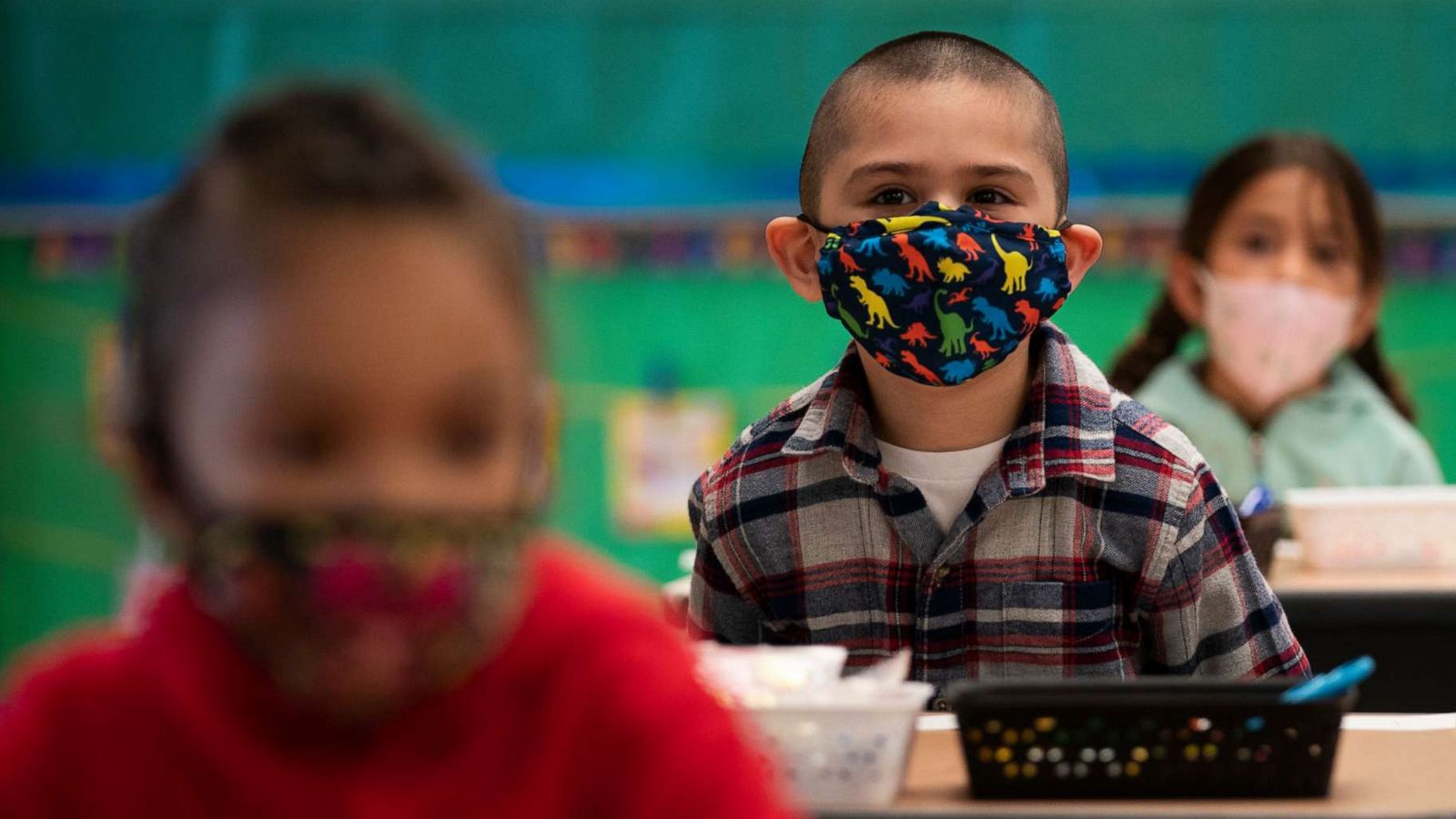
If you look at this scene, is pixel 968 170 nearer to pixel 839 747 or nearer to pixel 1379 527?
pixel 839 747

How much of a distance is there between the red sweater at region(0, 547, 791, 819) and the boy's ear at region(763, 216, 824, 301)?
106cm

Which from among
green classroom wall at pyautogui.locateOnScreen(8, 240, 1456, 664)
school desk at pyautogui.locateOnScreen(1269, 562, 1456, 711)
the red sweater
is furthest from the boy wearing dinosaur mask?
green classroom wall at pyautogui.locateOnScreen(8, 240, 1456, 664)

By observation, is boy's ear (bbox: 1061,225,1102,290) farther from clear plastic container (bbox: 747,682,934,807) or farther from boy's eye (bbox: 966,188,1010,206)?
clear plastic container (bbox: 747,682,934,807)

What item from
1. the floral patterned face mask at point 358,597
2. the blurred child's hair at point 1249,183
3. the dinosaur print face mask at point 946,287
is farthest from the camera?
the blurred child's hair at point 1249,183

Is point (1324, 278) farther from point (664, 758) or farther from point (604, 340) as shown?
point (664, 758)

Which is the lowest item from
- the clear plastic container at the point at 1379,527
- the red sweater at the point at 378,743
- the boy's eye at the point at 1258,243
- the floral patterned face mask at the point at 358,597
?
the clear plastic container at the point at 1379,527

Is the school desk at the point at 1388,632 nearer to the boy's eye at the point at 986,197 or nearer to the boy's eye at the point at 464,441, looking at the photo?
the boy's eye at the point at 986,197

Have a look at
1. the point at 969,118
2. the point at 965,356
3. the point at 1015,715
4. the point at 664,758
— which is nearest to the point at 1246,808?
the point at 1015,715

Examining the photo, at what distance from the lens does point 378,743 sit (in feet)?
2.73

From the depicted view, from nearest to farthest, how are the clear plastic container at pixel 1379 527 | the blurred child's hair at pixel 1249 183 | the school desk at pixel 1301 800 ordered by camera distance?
the school desk at pixel 1301 800
the clear plastic container at pixel 1379 527
the blurred child's hair at pixel 1249 183

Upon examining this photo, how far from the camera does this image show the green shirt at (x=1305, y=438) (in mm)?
3387

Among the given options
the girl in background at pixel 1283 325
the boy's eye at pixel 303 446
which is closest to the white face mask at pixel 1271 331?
the girl in background at pixel 1283 325

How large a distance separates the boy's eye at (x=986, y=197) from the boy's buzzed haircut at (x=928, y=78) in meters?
0.08

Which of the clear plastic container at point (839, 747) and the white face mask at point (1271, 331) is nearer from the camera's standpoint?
the clear plastic container at point (839, 747)
